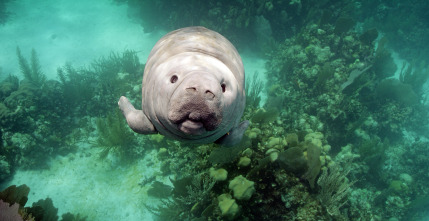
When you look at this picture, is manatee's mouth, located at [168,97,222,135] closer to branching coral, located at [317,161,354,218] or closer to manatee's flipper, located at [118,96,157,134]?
manatee's flipper, located at [118,96,157,134]

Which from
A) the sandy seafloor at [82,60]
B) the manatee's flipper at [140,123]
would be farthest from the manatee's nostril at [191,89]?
the sandy seafloor at [82,60]

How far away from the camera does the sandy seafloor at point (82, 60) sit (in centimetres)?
617

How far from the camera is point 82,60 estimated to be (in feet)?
43.1

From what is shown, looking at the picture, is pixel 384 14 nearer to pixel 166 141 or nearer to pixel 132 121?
pixel 166 141

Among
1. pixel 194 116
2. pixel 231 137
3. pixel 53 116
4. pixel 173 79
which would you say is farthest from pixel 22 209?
pixel 53 116

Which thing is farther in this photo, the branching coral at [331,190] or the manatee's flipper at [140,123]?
the branching coral at [331,190]

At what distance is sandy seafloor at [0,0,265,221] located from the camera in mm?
6168

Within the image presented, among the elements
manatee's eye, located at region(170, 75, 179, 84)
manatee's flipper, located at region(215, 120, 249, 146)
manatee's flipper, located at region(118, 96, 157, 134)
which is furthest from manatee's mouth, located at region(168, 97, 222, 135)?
manatee's flipper, located at region(118, 96, 157, 134)

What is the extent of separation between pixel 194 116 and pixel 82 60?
1449 centimetres

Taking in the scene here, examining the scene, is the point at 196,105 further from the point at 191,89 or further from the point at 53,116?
the point at 53,116

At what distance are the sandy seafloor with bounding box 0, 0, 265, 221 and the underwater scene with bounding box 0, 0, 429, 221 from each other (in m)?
0.06

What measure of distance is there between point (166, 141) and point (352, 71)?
26.9 ft

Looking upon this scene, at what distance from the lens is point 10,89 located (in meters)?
8.77

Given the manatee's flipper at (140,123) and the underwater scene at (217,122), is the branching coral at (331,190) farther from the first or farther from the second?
the manatee's flipper at (140,123)
